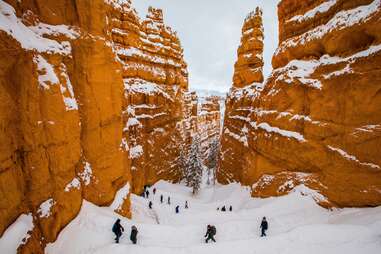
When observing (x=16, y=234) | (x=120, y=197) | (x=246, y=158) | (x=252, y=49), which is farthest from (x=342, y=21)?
(x=16, y=234)

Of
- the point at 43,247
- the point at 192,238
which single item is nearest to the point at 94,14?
the point at 43,247

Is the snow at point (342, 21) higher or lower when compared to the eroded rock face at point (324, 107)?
higher

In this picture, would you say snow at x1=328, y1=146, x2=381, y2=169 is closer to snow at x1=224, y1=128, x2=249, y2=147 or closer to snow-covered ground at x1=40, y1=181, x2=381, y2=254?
snow-covered ground at x1=40, y1=181, x2=381, y2=254

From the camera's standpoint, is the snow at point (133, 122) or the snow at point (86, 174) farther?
the snow at point (133, 122)

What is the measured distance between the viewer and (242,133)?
1446 inches

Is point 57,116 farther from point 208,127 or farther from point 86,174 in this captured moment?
point 208,127

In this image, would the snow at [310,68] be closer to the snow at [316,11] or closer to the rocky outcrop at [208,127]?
the snow at [316,11]

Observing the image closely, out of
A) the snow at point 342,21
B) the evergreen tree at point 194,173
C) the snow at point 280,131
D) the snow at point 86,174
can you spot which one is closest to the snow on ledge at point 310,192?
the snow at point 280,131

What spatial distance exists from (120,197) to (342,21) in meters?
20.8

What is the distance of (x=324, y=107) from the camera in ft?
62.5

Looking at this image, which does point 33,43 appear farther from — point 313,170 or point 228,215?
point 313,170

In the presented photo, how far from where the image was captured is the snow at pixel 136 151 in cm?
3491

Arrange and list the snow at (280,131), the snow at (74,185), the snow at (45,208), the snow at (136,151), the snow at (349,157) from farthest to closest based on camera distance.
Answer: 1. the snow at (136,151)
2. the snow at (280,131)
3. the snow at (349,157)
4. the snow at (74,185)
5. the snow at (45,208)

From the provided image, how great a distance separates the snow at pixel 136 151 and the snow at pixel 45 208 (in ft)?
74.9
